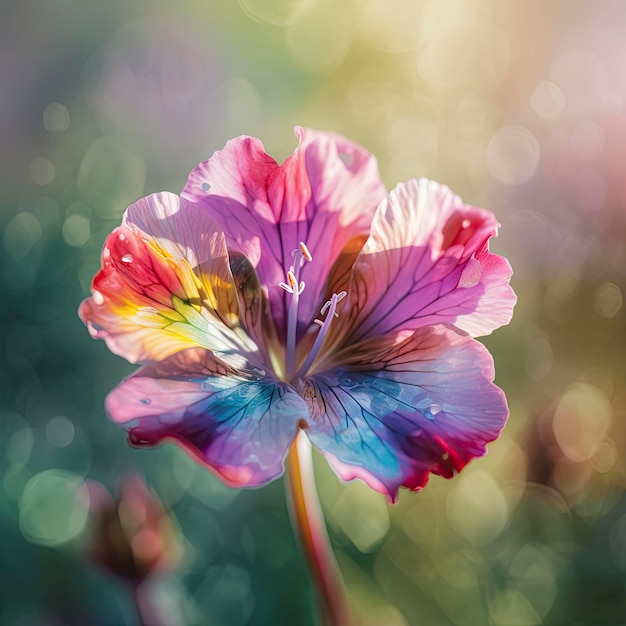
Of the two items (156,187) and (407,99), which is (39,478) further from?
(407,99)

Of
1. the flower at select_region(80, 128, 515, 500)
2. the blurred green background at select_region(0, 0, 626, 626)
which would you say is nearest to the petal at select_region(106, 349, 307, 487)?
the flower at select_region(80, 128, 515, 500)

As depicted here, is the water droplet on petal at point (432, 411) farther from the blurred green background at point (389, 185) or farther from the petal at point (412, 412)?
the blurred green background at point (389, 185)

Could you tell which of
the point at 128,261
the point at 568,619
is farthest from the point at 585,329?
the point at 128,261

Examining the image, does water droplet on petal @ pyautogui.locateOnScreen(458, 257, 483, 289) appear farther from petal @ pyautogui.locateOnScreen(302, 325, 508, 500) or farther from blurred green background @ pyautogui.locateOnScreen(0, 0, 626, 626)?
blurred green background @ pyautogui.locateOnScreen(0, 0, 626, 626)

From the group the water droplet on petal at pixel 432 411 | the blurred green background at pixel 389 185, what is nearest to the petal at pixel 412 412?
the water droplet on petal at pixel 432 411

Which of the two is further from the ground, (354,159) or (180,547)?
(354,159)

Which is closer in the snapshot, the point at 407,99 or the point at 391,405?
the point at 391,405

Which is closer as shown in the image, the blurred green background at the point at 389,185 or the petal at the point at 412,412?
the petal at the point at 412,412
